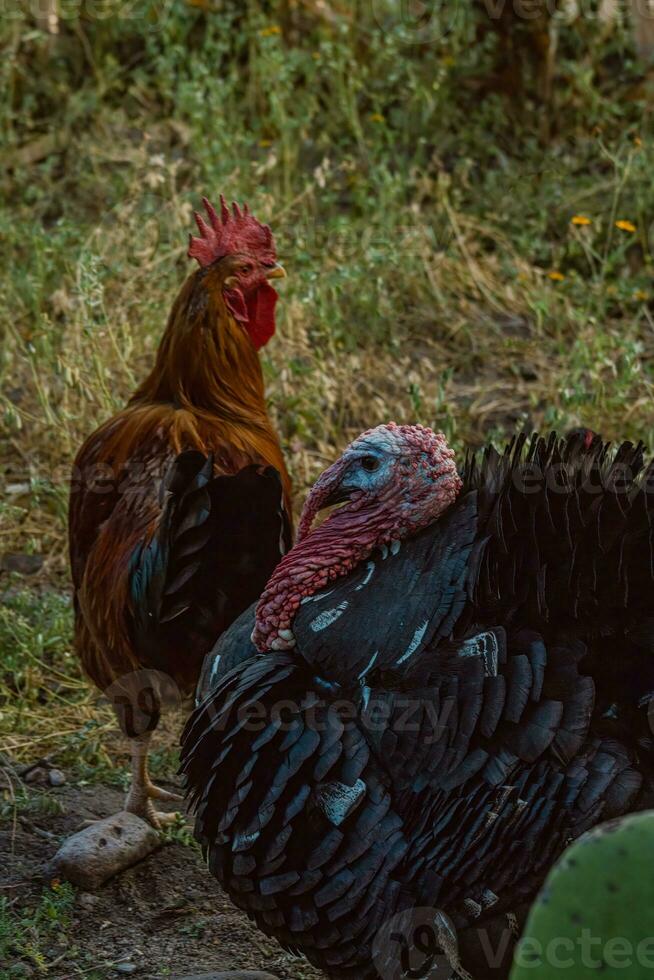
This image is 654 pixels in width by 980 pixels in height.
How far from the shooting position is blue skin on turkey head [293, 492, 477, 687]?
296cm

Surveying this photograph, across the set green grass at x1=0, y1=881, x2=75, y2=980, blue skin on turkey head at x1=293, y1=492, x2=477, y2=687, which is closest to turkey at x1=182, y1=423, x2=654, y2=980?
blue skin on turkey head at x1=293, y1=492, x2=477, y2=687

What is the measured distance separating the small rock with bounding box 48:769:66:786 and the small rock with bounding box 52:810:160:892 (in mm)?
416

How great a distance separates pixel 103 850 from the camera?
400cm

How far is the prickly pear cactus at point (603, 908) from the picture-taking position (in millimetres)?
1818

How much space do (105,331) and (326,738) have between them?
3.34 m

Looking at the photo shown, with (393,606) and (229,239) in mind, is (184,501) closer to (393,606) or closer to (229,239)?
(393,606)

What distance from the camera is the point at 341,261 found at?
22.7ft

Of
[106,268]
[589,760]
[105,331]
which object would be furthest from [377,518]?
[106,268]

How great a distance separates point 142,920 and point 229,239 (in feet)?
A: 7.52

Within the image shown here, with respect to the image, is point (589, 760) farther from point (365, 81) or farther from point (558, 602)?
point (365, 81)

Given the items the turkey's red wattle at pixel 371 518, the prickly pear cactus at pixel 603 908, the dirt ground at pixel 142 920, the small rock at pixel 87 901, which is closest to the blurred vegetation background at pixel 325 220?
the dirt ground at pixel 142 920

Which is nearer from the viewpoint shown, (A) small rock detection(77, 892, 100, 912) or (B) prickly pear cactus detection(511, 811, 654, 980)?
(B) prickly pear cactus detection(511, 811, 654, 980)

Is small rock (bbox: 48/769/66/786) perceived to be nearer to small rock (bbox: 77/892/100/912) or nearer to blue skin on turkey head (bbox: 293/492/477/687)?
small rock (bbox: 77/892/100/912)

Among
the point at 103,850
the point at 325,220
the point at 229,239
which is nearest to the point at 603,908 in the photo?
the point at 103,850
